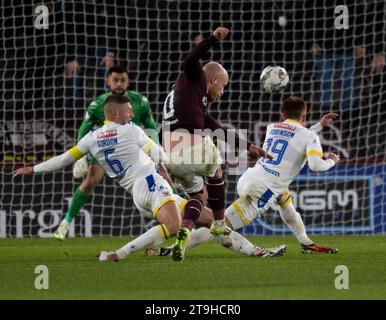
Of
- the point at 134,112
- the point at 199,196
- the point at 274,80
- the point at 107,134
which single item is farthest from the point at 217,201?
the point at 134,112

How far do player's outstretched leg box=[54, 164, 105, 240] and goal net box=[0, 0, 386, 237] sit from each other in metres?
1.48

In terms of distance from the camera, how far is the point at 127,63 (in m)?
14.9

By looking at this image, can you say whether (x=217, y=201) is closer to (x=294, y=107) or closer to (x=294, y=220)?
(x=294, y=220)

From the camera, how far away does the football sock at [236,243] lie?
8.12 m

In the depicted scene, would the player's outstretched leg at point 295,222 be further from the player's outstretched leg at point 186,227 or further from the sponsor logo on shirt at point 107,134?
the sponsor logo on shirt at point 107,134

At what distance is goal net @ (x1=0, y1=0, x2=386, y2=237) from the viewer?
12.5 metres

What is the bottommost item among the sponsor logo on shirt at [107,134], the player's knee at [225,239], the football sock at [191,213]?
the player's knee at [225,239]

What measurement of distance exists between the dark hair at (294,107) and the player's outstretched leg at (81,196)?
2900 millimetres

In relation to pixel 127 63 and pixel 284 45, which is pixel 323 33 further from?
pixel 127 63

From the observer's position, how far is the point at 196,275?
269 inches

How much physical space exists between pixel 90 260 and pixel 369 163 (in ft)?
17.8

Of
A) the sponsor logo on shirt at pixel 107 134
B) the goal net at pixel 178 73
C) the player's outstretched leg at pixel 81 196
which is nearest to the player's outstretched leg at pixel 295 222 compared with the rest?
the sponsor logo on shirt at pixel 107 134

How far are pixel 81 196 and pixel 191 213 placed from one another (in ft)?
11.1

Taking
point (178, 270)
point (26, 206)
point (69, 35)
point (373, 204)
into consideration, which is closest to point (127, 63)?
point (69, 35)
